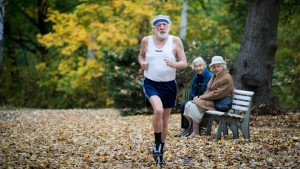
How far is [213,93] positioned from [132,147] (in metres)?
1.85

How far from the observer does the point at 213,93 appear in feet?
30.7

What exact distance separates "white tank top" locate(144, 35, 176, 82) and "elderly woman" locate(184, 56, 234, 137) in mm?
2586

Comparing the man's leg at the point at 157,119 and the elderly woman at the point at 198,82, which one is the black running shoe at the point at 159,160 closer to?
the man's leg at the point at 157,119

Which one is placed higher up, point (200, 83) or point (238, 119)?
point (200, 83)

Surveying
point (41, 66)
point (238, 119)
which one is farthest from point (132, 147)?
point (41, 66)

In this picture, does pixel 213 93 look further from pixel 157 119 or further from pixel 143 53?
pixel 157 119

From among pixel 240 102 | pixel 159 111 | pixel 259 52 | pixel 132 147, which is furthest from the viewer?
pixel 259 52

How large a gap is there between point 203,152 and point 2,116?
28.5 ft

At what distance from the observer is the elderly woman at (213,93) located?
934cm

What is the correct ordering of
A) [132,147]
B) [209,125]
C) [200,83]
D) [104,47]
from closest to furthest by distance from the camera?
[132,147], [209,125], [200,83], [104,47]

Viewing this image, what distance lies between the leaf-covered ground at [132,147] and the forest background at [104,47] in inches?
150

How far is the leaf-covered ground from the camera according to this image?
7016 mm

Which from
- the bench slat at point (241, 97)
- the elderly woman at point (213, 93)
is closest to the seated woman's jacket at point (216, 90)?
the elderly woman at point (213, 93)

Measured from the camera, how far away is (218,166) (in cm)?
686
